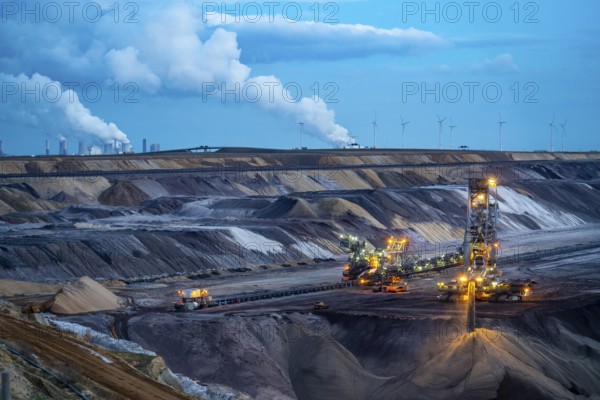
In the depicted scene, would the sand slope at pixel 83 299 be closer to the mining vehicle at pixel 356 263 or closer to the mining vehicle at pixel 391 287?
the mining vehicle at pixel 391 287

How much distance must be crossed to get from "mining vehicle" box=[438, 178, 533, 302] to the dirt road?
2605 cm

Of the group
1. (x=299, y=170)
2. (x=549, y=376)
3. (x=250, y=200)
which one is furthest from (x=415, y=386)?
(x=299, y=170)

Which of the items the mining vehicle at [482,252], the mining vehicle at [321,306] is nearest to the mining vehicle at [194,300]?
the mining vehicle at [321,306]

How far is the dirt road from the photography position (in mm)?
25828

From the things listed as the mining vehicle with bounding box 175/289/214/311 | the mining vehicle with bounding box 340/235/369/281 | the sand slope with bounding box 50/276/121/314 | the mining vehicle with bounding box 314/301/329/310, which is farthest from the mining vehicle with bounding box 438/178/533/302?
the sand slope with bounding box 50/276/121/314

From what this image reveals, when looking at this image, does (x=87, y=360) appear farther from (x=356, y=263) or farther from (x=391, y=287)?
(x=356, y=263)

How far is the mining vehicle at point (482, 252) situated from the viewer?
5347 centimetres

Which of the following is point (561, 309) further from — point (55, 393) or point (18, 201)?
point (18, 201)

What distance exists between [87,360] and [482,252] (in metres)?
30.0

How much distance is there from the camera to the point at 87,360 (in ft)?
92.7

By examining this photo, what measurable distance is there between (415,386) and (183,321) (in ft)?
42.8

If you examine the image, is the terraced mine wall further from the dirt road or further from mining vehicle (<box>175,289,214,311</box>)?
the dirt road

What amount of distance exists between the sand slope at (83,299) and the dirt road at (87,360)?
17631mm

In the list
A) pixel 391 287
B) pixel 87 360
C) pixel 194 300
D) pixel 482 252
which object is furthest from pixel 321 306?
pixel 87 360
